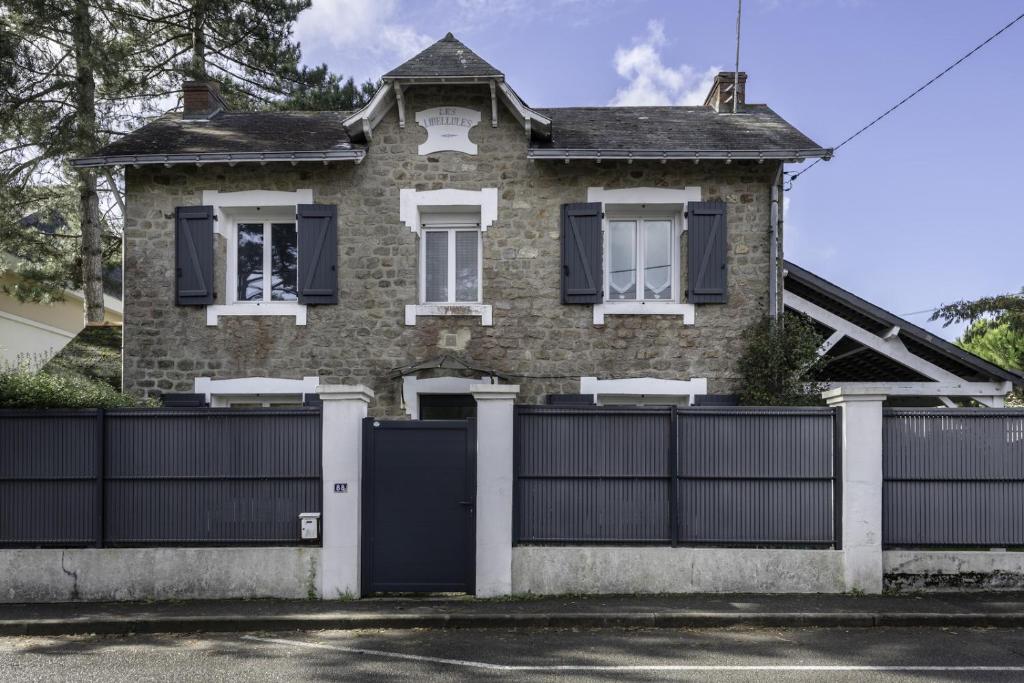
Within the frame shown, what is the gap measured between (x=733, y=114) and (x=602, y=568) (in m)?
8.24

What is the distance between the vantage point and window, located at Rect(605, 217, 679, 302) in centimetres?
1302

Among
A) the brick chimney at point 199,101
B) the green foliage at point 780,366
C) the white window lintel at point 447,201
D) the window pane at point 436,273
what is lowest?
the green foliage at point 780,366

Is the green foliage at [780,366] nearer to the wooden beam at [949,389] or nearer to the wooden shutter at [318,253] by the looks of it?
the wooden beam at [949,389]

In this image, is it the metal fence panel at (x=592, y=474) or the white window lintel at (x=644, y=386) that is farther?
the white window lintel at (x=644, y=386)

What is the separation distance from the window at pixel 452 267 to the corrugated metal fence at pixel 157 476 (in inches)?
155

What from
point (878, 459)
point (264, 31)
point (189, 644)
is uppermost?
→ point (264, 31)

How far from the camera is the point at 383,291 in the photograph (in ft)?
42.0

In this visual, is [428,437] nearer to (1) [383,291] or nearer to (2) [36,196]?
(1) [383,291]

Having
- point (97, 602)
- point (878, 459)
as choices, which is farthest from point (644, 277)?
point (97, 602)

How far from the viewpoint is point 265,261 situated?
13266mm

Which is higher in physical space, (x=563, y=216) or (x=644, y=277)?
(x=563, y=216)

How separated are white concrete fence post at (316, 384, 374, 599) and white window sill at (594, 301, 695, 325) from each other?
430cm

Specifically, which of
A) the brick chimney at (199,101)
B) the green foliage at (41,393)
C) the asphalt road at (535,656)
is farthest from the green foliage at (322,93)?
the asphalt road at (535,656)

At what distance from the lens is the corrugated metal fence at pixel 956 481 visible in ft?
31.4
